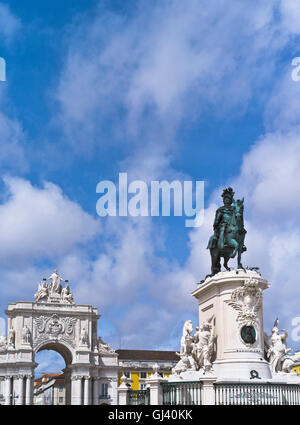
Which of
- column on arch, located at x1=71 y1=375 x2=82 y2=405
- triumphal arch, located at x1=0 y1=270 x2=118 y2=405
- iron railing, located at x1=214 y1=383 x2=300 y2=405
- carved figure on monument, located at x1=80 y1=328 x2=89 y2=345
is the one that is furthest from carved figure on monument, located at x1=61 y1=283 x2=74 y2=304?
iron railing, located at x1=214 y1=383 x2=300 y2=405

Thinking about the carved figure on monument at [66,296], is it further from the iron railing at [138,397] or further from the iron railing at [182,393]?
the iron railing at [182,393]

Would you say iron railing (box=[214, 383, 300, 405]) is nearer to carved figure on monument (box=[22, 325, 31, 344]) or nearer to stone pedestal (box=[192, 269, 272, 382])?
stone pedestal (box=[192, 269, 272, 382])

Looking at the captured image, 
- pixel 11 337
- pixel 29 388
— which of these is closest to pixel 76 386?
pixel 29 388

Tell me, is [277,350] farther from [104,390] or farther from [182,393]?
[104,390]

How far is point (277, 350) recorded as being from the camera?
18922 millimetres

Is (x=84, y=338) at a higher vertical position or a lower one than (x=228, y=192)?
higher

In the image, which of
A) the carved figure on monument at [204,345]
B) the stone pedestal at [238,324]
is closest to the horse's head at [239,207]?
the stone pedestal at [238,324]

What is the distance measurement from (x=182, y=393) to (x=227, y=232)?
5561 millimetres

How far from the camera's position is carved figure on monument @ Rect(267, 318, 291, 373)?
18828 mm

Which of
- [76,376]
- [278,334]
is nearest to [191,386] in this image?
[278,334]

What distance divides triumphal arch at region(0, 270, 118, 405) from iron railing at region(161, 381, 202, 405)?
50.4 metres

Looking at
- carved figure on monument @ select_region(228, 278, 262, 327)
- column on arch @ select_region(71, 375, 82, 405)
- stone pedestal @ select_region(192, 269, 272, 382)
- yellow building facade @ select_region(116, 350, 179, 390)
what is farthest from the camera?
yellow building facade @ select_region(116, 350, 179, 390)

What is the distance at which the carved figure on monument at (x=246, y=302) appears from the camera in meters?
18.5

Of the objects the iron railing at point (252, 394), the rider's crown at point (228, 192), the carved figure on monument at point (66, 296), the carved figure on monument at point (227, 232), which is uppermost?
the carved figure on monument at point (66, 296)
